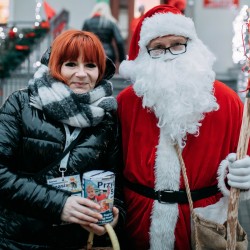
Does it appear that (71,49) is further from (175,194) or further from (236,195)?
(236,195)

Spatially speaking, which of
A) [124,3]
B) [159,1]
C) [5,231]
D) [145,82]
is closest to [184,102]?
[145,82]

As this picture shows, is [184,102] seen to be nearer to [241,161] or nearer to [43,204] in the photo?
[241,161]

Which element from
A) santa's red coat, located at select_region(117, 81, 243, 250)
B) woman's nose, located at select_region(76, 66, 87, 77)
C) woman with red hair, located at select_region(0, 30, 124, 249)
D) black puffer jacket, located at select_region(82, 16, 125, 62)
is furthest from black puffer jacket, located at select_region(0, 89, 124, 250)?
black puffer jacket, located at select_region(82, 16, 125, 62)

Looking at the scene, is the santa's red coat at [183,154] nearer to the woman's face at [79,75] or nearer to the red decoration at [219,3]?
the woman's face at [79,75]

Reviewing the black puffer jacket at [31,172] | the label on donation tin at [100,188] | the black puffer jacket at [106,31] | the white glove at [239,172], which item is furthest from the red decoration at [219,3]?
the label on donation tin at [100,188]

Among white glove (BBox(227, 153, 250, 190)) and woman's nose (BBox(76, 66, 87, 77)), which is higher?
woman's nose (BBox(76, 66, 87, 77))

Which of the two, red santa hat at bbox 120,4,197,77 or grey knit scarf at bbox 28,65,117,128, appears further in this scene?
red santa hat at bbox 120,4,197,77

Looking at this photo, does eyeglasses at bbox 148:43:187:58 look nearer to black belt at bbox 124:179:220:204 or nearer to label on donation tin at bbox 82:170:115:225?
black belt at bbox 124:179:220:204

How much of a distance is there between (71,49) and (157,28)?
28.2 inches

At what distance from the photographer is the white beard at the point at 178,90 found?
10.0 ft

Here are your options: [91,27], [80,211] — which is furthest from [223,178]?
[91,27]

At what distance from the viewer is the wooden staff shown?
2.65 meters

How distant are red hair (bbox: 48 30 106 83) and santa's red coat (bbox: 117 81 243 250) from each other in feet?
2.16

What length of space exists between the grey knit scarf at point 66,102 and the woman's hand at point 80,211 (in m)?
0.41
